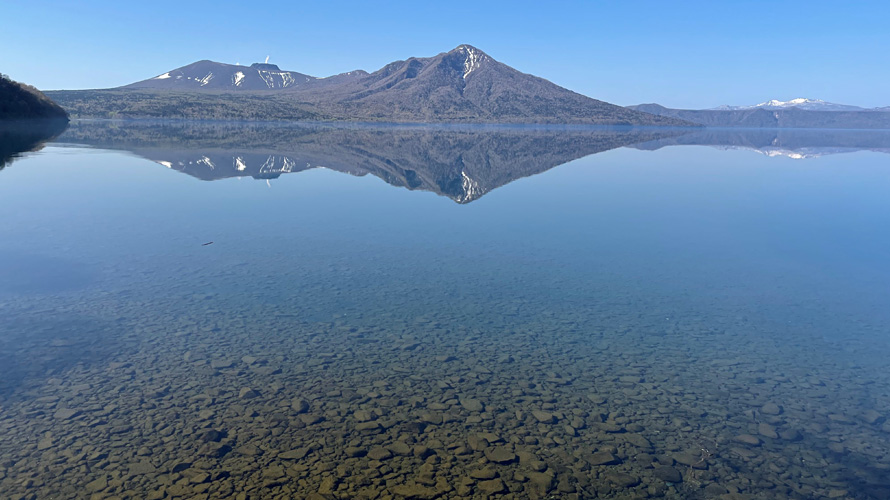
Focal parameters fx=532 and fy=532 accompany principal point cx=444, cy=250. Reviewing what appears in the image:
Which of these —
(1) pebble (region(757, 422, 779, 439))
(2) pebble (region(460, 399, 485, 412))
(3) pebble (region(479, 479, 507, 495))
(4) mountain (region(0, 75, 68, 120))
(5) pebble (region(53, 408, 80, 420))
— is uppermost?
(4) mountain (region(0, 75, 68, 120))

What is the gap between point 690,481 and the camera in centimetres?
969

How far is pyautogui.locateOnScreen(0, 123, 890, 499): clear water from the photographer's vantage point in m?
9.73

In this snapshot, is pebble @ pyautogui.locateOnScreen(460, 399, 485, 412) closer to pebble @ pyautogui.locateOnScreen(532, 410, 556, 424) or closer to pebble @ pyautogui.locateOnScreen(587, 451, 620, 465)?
pebble @ pyautogui.locateOnScreen(532, 410, 556, 424)

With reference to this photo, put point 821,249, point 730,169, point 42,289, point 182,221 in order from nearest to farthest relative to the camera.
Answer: point 42,289 → point 821,249 → point 182,221 → point 730,169

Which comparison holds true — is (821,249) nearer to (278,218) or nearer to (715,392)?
(715,392)

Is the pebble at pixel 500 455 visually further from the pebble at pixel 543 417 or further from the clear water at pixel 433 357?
the pebble at pixel 543 417

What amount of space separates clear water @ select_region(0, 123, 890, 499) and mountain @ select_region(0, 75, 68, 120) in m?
101

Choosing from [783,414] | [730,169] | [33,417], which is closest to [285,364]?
[33,417]

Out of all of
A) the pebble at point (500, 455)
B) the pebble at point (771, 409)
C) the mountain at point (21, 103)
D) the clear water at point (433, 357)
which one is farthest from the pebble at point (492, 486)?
the mountain at point (21, 103)

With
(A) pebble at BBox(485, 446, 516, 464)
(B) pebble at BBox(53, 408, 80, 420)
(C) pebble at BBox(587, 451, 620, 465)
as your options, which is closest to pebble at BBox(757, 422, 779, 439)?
(C) pebble at BBox(587, 451, 620, 465)

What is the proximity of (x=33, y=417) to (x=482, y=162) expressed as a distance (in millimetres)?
61550

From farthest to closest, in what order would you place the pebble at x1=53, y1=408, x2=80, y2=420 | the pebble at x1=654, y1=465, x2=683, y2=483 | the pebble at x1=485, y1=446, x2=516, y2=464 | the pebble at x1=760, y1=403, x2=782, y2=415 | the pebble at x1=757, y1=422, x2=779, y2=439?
1. the pebble at x1=760, y1=403, x2=782, y2=415
2. the pebble at x1=757, y1=422, x2=779, y2=439
3. the pebble at x1=53, y1=408, x2=80, y2=420
4. the pebble at x1=485, y1=446, x2=516, y2=464
5. the pebble at x1=654, y1=465, x2=683, y2=483

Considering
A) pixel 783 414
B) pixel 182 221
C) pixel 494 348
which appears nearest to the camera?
pixel 783 414

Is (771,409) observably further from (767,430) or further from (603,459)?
(603,459)
